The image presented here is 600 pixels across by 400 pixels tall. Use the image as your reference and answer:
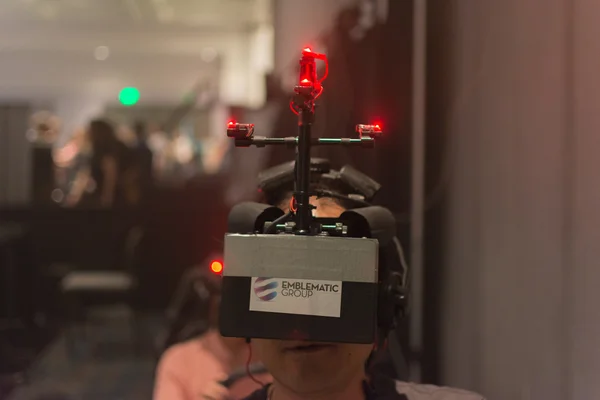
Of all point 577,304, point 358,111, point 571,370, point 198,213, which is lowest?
point 571,370

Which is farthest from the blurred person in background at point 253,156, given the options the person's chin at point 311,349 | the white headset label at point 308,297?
the white headset label at point 308,297

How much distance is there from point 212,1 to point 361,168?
1.53 ft

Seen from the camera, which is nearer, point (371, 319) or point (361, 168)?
point (371, 319)

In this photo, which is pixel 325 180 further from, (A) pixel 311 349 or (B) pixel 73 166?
(B) pixel 73 166

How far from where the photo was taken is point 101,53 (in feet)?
3.65

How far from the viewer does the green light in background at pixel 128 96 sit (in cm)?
111

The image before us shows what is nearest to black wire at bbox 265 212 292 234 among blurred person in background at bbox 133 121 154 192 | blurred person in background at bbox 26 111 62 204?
blurred person in background at bbox 133 121 154 192

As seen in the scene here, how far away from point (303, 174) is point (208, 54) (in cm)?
64

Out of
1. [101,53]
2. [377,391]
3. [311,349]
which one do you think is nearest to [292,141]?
[311,349]

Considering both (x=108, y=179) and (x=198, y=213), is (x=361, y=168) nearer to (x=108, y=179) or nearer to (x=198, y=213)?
(x=198, y=213)

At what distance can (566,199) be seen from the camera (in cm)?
84

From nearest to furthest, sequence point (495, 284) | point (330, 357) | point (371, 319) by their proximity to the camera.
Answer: point (371, 319), point (330, 357), point (495, 284)

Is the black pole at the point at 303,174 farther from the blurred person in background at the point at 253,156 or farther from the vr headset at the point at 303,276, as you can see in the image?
the blurred person in background at the point at 253,156

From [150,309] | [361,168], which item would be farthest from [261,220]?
[150,309]
